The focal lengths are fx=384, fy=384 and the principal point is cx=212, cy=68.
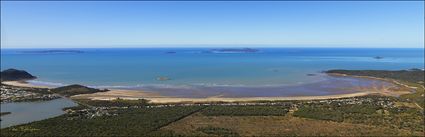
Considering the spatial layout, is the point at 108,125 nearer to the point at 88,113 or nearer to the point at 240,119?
the point at 88,113

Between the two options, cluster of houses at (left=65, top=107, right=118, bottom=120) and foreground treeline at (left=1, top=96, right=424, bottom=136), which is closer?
foreground treeline at (left=1, top=96, right=424, bottom=136)

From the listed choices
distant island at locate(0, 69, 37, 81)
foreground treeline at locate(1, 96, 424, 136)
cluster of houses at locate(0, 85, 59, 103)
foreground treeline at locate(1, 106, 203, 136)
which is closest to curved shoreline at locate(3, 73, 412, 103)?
cluster of houses at locate(0, 85, 59, 103)

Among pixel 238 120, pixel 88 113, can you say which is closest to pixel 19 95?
pixel 88 113

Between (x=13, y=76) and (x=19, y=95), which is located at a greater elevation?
(x=13, y=76)

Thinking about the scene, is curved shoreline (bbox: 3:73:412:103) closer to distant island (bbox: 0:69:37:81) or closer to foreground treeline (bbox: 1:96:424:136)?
foreground treeline (bbox: 1:96:424:136)

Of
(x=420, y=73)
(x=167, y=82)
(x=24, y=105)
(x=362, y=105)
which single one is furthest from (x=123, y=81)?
(x=420, y=73)

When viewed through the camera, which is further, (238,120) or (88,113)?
(88,113)

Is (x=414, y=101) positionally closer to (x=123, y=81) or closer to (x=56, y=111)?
(x=56, y=111)

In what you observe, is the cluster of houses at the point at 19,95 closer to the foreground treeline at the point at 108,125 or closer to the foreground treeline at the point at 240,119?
the foreground treeline at the point at 240,119
